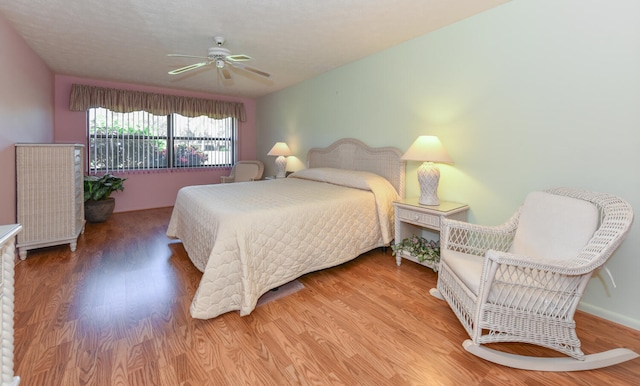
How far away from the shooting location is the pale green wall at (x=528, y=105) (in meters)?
1.94

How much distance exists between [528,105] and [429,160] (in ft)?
2.79

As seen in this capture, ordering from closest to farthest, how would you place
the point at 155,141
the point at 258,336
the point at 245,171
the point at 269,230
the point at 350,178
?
the point at 258,336 → the point at 269,230 → the point at 350,178 → the point at 155,141 → the point at 245,171

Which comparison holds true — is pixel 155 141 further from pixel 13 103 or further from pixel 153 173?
pixel 13 103

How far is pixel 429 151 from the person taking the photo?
8.96ft

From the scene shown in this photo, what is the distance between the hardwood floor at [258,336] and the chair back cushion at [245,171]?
3.36 m

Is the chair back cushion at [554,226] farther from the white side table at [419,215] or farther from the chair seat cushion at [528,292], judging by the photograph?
the white side table at [419,215]

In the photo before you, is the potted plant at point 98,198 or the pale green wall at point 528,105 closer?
the pale green wall at point 528,105

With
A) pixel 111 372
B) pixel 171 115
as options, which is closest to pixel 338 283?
pixel 111 372

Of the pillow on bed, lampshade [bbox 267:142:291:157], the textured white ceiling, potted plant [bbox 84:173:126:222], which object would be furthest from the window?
the pillow on bed

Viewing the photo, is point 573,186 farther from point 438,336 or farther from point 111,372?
point 111,372

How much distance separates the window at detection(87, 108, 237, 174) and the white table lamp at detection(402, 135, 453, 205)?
15.3 ft

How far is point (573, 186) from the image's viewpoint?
2.15m

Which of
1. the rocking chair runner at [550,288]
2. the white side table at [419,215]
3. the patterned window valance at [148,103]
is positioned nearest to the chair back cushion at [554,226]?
the rocking chair runner at [550,288]

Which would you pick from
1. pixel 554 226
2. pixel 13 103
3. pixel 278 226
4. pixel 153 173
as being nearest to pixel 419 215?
pixel 554 226
